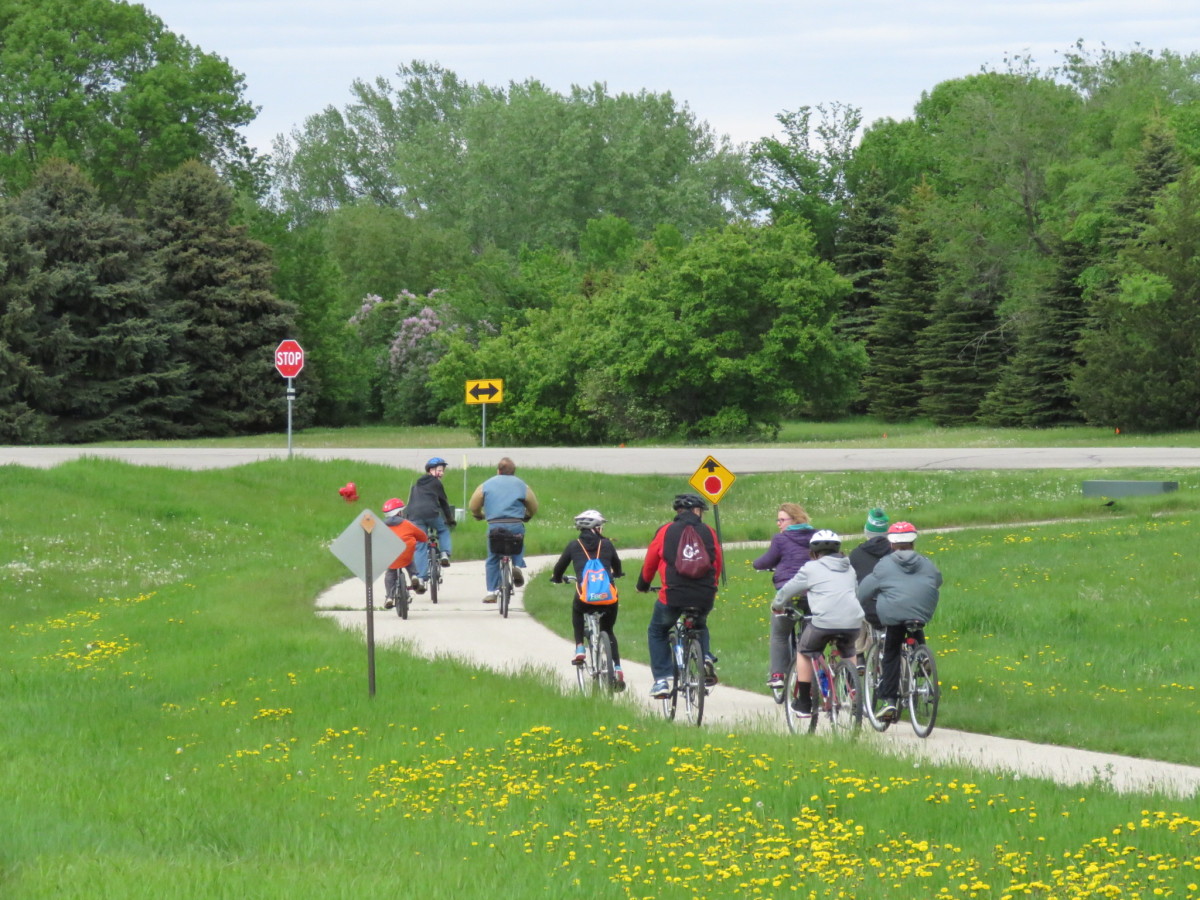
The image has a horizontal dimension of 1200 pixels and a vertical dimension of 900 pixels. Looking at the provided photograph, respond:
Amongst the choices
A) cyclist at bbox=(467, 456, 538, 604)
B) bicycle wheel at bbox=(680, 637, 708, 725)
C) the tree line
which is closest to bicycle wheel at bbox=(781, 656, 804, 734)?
bicycle wheel at bbox=(680, 637, 708, 725)

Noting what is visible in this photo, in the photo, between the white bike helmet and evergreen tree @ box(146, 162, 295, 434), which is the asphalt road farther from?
evergreen tree @ box(146, 162, 295, 434)

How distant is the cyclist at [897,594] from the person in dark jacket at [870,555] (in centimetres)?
44

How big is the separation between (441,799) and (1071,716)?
5759 mm

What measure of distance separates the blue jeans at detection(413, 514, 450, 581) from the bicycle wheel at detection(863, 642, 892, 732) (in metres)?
9.30

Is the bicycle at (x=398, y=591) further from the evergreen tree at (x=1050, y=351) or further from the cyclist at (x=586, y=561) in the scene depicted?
the evergreen tree at (x=1050, y=351)

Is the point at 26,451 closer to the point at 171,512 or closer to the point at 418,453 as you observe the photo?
the point at 418,453

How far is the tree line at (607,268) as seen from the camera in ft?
176

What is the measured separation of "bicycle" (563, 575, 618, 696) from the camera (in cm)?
1363

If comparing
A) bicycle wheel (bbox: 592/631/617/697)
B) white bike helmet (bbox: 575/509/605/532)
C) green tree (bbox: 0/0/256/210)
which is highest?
green tree (bbox: 0/0/256/210)

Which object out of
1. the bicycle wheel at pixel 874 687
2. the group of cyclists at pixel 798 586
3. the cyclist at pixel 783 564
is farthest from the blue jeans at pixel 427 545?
the bicycle wheel at pixel 874 687

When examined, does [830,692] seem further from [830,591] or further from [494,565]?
[494,565]

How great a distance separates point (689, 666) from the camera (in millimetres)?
12602

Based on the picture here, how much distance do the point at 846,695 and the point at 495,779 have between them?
11.7 feet

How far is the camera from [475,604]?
21531mm
